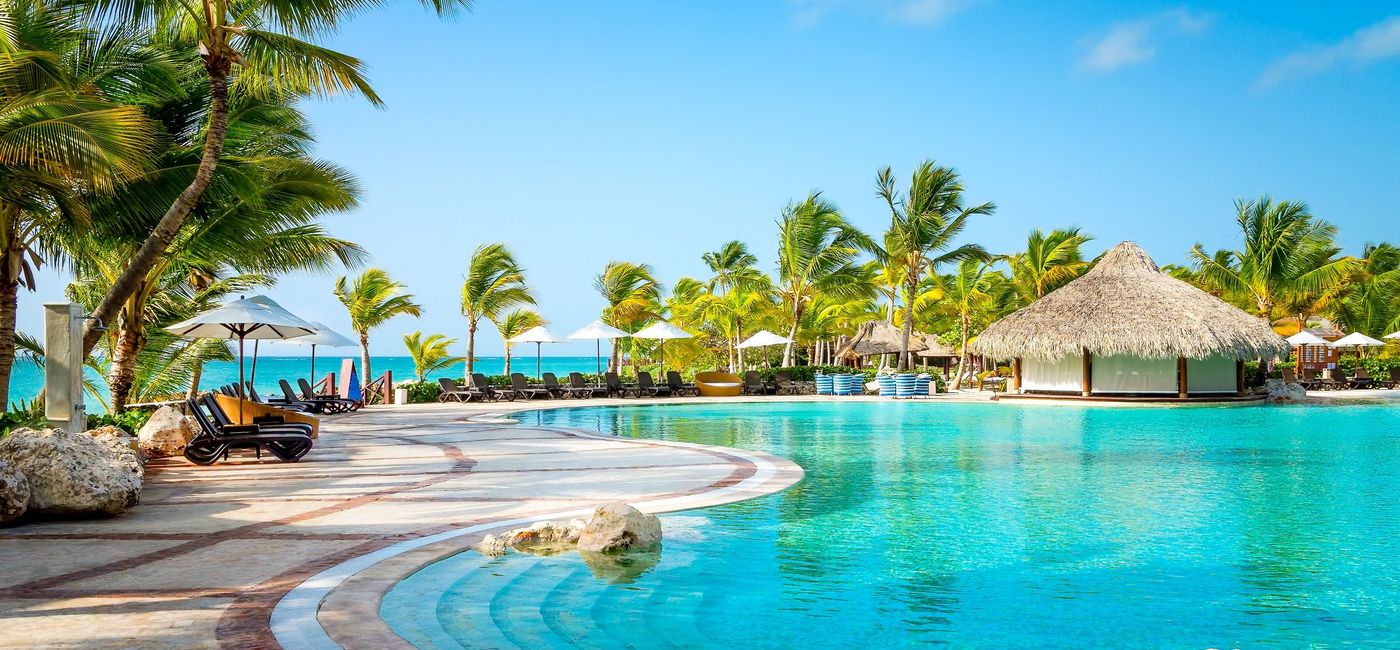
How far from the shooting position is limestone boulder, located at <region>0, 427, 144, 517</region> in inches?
261

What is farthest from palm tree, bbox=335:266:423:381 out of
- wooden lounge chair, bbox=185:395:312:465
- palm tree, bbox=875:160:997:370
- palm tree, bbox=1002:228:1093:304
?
palm tree, bbox=1002:228:1093:304

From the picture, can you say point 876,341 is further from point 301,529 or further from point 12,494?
point 12,494

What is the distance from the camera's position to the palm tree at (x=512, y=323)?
97.0ft

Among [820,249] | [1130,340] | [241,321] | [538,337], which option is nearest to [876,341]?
[820,249]

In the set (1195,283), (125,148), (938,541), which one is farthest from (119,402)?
(1195,283)

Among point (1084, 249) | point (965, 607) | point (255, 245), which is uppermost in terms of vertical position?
point (1084, 249)

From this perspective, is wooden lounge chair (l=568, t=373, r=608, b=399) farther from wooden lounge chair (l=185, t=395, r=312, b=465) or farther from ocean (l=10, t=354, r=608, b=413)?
ocean (l=10, t=354, r=608, b=413)

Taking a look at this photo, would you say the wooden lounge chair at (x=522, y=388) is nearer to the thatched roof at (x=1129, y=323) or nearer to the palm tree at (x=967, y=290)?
the thatched roof at (x=1129, y=323)

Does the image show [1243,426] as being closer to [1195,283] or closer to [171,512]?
[171,512]

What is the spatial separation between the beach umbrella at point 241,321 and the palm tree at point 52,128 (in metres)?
1.93

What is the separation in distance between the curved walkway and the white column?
40.0 inches

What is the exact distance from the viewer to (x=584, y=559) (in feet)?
19.3

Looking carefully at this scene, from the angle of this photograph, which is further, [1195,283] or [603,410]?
[1195,283]

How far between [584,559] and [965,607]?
89.9 inches
